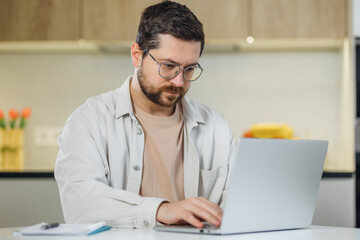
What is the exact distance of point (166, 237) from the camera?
1176mm

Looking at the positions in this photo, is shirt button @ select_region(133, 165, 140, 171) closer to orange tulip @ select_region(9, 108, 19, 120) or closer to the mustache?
the mustache

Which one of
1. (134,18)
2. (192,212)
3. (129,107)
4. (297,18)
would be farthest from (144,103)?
(297,18)

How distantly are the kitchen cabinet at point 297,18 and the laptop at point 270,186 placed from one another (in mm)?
2157

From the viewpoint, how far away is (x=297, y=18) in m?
3.43

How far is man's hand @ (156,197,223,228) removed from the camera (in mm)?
1250

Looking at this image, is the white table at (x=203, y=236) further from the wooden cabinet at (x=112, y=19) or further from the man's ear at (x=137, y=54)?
the wooden cabinet at (x=112, y=19)

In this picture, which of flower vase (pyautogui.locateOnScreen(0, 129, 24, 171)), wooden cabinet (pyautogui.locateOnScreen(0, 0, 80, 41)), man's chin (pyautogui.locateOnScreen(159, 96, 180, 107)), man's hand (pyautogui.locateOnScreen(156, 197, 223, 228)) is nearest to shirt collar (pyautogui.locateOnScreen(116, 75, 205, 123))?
man's chin (pyautogui.locateOnScreen(159, 96, 180, 107))

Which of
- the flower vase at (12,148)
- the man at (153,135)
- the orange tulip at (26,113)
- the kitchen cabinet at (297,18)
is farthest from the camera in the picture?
the orange tulip at (26,113)

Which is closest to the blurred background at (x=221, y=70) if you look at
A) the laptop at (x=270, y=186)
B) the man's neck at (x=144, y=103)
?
the man's neck at (x=144, y=103)

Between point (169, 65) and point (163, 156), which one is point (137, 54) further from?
point (163, 156)

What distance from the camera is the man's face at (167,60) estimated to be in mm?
1700

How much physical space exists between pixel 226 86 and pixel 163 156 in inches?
80.7

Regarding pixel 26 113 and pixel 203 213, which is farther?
pixel 26 113

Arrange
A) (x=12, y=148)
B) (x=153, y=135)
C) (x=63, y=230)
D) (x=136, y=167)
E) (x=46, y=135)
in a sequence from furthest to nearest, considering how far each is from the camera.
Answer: (x=46, y=135) < (x=12, y=148) < (x=153, y=135) < (x=136, y=167) < (x=63, y=230)
